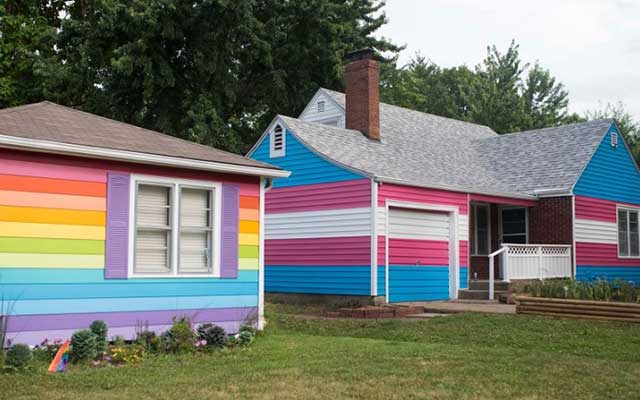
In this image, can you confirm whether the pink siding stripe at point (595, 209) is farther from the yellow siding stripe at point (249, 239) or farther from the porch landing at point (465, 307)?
the yellow siding stripe at point (249, 239)

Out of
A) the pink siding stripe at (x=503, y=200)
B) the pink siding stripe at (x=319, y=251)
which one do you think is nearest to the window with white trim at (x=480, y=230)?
the pink siding stripe at (x=503, y=200)

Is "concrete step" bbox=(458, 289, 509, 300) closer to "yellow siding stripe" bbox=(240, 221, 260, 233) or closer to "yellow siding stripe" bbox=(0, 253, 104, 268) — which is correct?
"yellow siding stripe" bbox=(240, 221, 260, 233)

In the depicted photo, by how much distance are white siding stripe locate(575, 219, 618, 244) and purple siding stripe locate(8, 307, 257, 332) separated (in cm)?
1344

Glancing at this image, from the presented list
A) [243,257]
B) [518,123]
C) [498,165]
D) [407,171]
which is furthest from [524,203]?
[518,123]

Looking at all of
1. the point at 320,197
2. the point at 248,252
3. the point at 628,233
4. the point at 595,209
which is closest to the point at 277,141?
the point at 320,197

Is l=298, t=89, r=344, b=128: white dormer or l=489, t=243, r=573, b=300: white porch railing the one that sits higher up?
l=298, t=89, r=344, b=128: white dormer

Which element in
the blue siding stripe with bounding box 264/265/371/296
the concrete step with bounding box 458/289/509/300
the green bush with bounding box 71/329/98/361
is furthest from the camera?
the concrete step with bounding box 458/289/509/300

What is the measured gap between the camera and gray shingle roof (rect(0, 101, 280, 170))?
10.3 meters

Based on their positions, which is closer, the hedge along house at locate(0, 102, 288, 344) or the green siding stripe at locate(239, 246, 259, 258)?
the hedge along house at locate(0, 102, 288, 344)

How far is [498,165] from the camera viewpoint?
24969 mm

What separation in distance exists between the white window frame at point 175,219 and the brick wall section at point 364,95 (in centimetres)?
1056

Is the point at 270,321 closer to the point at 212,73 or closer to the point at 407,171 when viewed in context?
the point at 407,171

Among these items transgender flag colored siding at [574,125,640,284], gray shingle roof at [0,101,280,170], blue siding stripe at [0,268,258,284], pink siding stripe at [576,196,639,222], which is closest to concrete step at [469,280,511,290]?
transgender flag colored siding at [574,125,640,284]

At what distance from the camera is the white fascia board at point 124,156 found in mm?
9609
